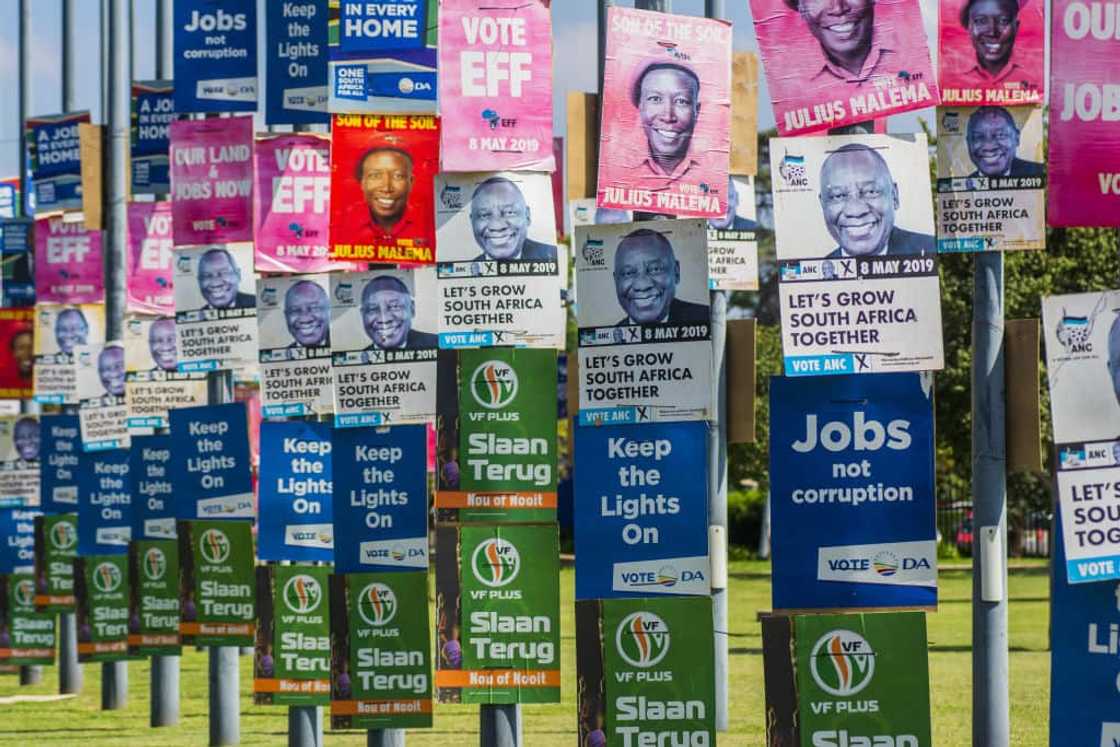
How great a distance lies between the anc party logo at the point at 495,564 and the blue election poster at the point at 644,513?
1291 mm

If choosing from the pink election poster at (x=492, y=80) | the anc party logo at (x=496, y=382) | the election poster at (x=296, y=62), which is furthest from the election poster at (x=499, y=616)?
the election poster at (x=296, y=62)

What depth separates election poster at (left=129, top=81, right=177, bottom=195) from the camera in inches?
863

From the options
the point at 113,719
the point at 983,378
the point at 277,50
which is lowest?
the point at 113,719

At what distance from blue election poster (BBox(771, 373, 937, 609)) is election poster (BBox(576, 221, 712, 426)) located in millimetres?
1194

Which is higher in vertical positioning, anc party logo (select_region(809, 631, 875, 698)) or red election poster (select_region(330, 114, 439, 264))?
red election poster (select_region(330, 114, 439, 264))

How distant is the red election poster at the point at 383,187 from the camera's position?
13484mm

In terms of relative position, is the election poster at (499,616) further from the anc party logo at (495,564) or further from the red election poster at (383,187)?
the red election poster at (383,187)

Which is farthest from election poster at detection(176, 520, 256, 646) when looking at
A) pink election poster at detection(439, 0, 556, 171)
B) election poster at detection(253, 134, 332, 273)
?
pink election poster at detection(439, 0, 556, 171)

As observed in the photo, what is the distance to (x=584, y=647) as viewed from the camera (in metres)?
10.9

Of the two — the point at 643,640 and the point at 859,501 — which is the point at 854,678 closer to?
the point at 859,501

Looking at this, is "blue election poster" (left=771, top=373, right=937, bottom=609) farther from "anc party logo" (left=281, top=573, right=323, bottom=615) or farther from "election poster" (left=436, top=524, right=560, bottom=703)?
"anc party logo" (left=281, top=573, right=323, bottom=615)

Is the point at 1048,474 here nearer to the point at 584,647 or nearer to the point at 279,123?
the point at 279,123

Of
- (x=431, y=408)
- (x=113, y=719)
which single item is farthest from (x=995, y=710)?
(x=113, y=719)

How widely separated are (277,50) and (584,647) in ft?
22.8
